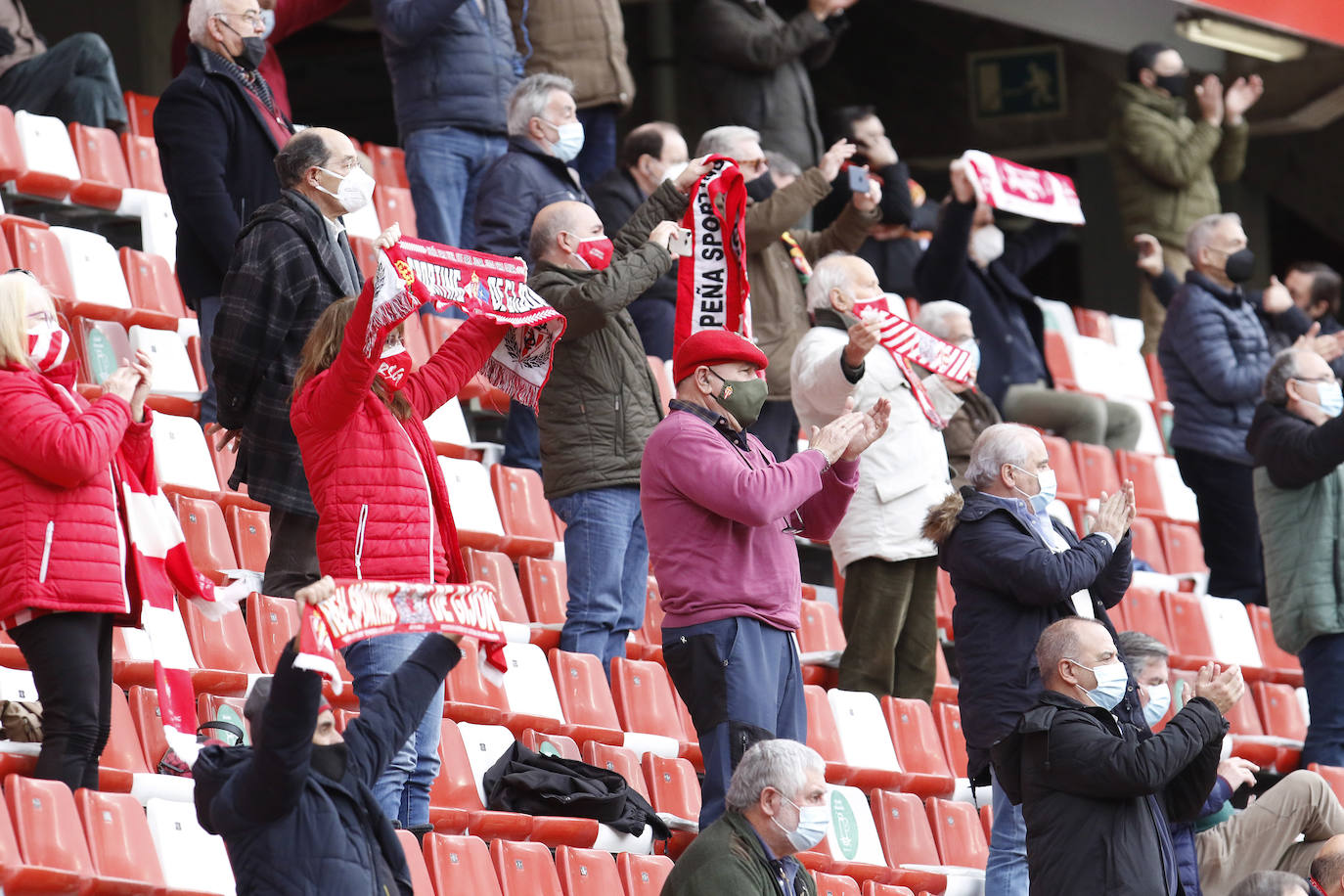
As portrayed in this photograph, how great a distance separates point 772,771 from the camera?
16.6 feet

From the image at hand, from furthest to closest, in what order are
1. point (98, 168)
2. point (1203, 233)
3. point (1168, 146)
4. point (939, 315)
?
point (1168, 146)
point (1203, 233)
point (98, 168)
point (939, 315)

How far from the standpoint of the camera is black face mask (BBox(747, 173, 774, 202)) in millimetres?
8297

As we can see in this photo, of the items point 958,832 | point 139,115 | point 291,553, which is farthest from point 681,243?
point 139,115

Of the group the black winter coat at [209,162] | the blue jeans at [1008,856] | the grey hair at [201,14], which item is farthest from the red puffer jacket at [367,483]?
the grey hair at [201,14]

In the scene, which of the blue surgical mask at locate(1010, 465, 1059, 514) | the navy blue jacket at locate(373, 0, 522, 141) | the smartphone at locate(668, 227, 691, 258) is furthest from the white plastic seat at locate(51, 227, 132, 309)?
the blue surgical mask at locate(1010, 465, 1059, 514)

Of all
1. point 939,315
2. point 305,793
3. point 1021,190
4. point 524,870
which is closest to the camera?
point 305,793

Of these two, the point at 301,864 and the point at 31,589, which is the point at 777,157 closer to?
the point at 31,589

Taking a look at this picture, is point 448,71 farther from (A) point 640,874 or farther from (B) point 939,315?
(A) point 640,874

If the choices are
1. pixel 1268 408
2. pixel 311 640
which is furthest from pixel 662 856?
pixel 1268 408

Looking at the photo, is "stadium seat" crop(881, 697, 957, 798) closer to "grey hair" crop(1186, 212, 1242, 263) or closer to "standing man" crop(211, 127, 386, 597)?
"standing man" crop(211, 127, 386, 597)

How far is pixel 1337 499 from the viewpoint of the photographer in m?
7.72

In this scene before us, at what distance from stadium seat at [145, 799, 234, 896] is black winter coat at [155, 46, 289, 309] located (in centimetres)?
Result: 178

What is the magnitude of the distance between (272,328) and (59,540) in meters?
1.05

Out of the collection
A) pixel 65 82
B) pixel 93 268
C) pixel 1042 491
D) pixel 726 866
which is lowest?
pixel 726 866
